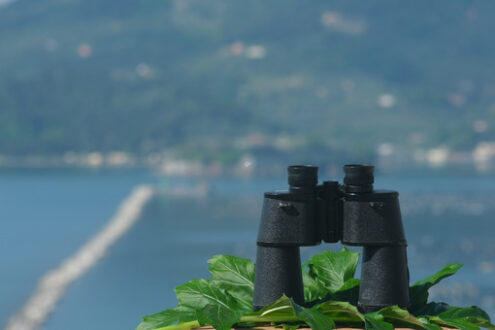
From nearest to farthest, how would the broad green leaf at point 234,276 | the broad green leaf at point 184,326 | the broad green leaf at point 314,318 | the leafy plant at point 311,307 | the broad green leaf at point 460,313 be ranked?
the broad green leaf at point 314,318, the leafy plant at point 311,307, the broad green leaf at point 184,326, the broad green leaf at point 460,313, the broad green leaf at point 234,276

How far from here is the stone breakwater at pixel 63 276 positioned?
81.5 metres

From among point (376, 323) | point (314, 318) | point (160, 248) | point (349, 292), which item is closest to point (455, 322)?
point (376, 323)

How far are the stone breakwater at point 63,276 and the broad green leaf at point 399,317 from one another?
7506 centimetres

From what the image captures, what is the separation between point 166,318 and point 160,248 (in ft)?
428

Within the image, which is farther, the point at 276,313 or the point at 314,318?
the point at 276,313

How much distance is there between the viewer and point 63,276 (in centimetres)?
11038

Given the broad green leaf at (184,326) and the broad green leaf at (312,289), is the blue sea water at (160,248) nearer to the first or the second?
the broad green leaf at (312,289)

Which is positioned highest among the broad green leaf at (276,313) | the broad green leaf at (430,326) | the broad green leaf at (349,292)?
the broad green leaf at (349,292)

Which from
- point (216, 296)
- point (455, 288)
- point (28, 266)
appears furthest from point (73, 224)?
point (216, 296)

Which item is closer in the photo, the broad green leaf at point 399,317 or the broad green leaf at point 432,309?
the broad green leaf at point 399,317

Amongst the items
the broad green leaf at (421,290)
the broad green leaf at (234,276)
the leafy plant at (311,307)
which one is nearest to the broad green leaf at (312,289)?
the leafy plant at (311,307)

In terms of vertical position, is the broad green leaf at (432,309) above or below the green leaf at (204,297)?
below

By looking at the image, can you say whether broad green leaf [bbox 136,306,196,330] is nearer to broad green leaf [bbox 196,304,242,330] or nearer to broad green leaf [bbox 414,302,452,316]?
broad green leaf [bbox 196,304,242,330]

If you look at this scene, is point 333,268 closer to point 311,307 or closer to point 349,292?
point 349,292
